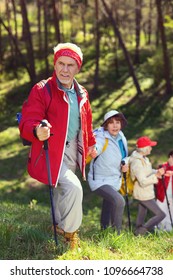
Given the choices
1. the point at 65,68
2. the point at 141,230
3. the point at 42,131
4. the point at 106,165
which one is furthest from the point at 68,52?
the point at 141,230

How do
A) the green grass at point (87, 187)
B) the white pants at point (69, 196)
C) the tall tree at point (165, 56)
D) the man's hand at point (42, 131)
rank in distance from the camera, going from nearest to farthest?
the man's hand at point (42, 131) → the green grass at point (87, 187) → the white pants at point (69, 196) → the tall tree at point (165, 56)

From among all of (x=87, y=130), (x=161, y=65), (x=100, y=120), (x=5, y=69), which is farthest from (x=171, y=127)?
(x=87, y=130)

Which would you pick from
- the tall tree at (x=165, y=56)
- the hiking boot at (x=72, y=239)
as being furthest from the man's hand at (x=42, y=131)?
the tall tree at (x=165, y=56)

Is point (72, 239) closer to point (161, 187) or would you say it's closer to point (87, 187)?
point (161, 187)

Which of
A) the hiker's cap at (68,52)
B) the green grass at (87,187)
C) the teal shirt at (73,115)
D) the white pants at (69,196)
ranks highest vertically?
the hiker's cap at (68,52)

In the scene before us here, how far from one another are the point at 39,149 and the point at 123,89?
2172cm

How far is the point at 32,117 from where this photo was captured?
465 centimetres

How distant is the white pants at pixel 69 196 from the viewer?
4.78 m

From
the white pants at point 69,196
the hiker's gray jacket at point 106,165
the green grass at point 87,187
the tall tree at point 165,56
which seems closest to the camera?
the green grass at point 87,187

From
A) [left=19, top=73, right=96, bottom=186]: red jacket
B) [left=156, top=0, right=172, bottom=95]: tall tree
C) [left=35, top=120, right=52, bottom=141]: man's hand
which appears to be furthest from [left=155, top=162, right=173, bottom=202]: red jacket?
[left=156, top=0, right=172, bottom=95]: tall tree

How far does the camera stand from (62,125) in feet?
15.9

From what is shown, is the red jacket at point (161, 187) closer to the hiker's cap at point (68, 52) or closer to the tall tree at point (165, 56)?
the hiker's cap at point (68, 52)

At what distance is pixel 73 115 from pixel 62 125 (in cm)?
21
